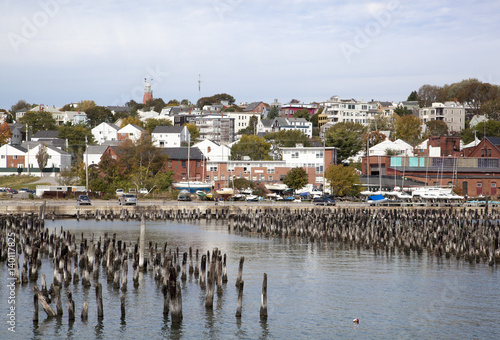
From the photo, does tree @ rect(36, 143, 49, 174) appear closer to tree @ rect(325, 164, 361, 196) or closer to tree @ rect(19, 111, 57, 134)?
tree @ rect(19, 111, 57, 134)

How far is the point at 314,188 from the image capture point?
106m

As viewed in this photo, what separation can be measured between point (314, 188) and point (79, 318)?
7794 cm

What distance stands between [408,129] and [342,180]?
276 feet

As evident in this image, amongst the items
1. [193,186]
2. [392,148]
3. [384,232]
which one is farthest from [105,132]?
[384,232]

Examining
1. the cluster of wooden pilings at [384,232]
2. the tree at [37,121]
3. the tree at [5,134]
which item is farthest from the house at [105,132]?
the cluster of wooden pilings at [384,232]

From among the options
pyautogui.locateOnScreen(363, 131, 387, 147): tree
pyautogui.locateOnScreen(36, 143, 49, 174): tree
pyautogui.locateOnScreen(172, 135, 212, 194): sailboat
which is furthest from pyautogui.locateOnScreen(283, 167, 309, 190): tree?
pyautogui.locateOnScreen(36, 143, 49, 174): tree

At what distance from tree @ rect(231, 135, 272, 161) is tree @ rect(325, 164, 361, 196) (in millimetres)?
39795

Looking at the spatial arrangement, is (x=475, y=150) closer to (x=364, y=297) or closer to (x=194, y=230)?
(x=194, y=230)

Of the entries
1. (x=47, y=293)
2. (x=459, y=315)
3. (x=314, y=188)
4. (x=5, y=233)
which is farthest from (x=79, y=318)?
(x=314, y=188)

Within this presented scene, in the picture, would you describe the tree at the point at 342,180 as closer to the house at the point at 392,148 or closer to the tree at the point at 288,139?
the house at the point at 392,148

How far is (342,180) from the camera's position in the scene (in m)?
101

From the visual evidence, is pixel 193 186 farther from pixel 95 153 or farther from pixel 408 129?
pixel 408 129

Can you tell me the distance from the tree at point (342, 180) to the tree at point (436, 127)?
86.2m

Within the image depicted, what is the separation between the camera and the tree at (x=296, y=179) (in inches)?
4247
